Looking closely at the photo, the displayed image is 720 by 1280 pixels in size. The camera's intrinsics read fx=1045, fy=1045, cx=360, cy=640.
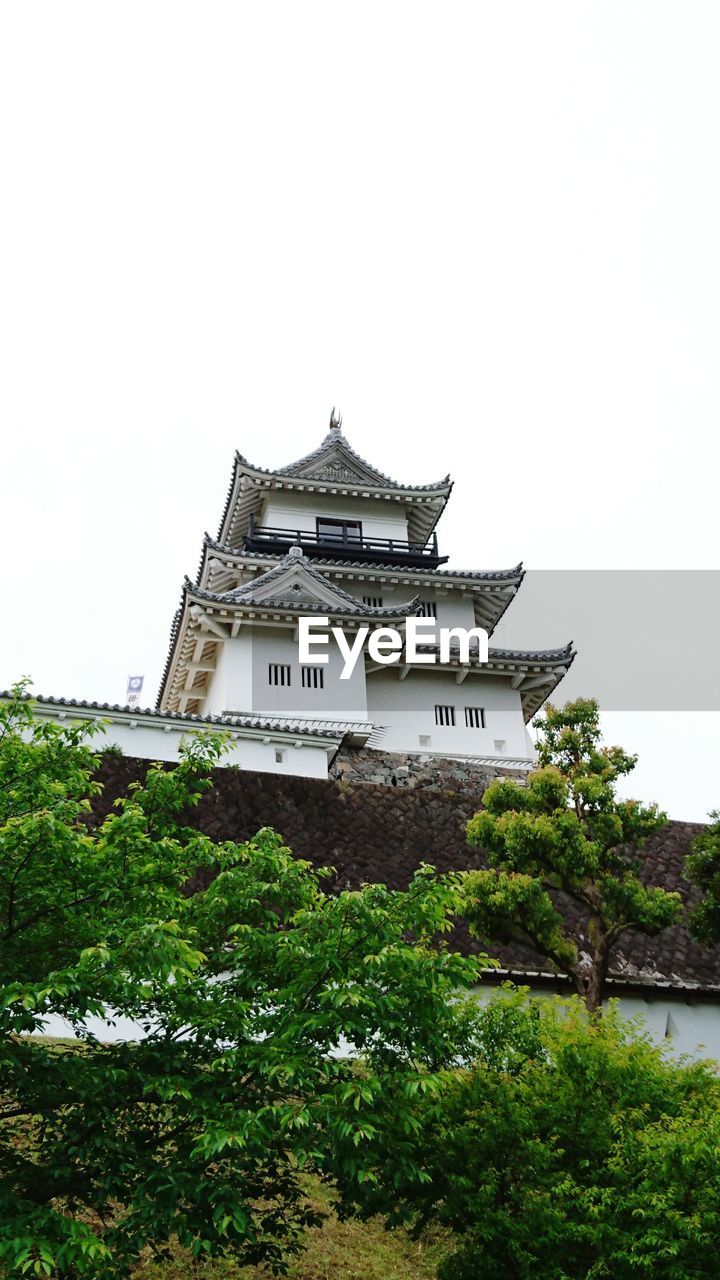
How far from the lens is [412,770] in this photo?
27359 mm

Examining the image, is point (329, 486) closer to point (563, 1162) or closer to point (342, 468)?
point (342, 468)

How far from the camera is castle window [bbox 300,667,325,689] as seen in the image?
27969 mm

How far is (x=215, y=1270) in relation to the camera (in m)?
9.33

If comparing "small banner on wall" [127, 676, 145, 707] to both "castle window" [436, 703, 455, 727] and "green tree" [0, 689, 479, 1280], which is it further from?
"green tree" [0, 689, 479, 1280]

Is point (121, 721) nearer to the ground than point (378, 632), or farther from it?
nearer to the ground

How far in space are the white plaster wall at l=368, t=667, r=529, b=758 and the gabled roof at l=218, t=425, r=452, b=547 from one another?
8.09 meters

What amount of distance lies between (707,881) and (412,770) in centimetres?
1314

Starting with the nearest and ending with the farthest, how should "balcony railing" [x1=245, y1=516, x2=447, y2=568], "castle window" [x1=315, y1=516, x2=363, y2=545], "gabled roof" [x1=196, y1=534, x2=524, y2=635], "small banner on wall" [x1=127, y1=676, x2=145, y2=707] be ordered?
1. "gabled roof" [x1=196, y1=534, x2=524, y2=635]
2. "balcony railing" [x1=245, y1=516, x2=447, y2=568]
3. "castle window" [x1=315, y1=516, x2=363, y2=545]
4. "small banner on wall" [x1=127, y1=676, x2=145, y2=707]

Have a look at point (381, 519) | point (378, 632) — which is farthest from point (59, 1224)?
point (381, 519)

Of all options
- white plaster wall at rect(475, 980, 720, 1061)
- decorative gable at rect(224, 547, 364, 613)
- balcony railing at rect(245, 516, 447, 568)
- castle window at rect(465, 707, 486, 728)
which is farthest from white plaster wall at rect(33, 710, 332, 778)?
balcony railing at rect(245, 516, 447, 568)

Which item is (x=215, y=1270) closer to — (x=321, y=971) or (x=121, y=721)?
(x=321, y=971)

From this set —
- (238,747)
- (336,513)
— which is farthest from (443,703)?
(238,747)

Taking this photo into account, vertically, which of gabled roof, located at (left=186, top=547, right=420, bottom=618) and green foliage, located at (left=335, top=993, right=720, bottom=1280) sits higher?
gabled roof, located at (left=186, top=547, right=420, bottom=618)

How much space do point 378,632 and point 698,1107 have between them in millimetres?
21531
